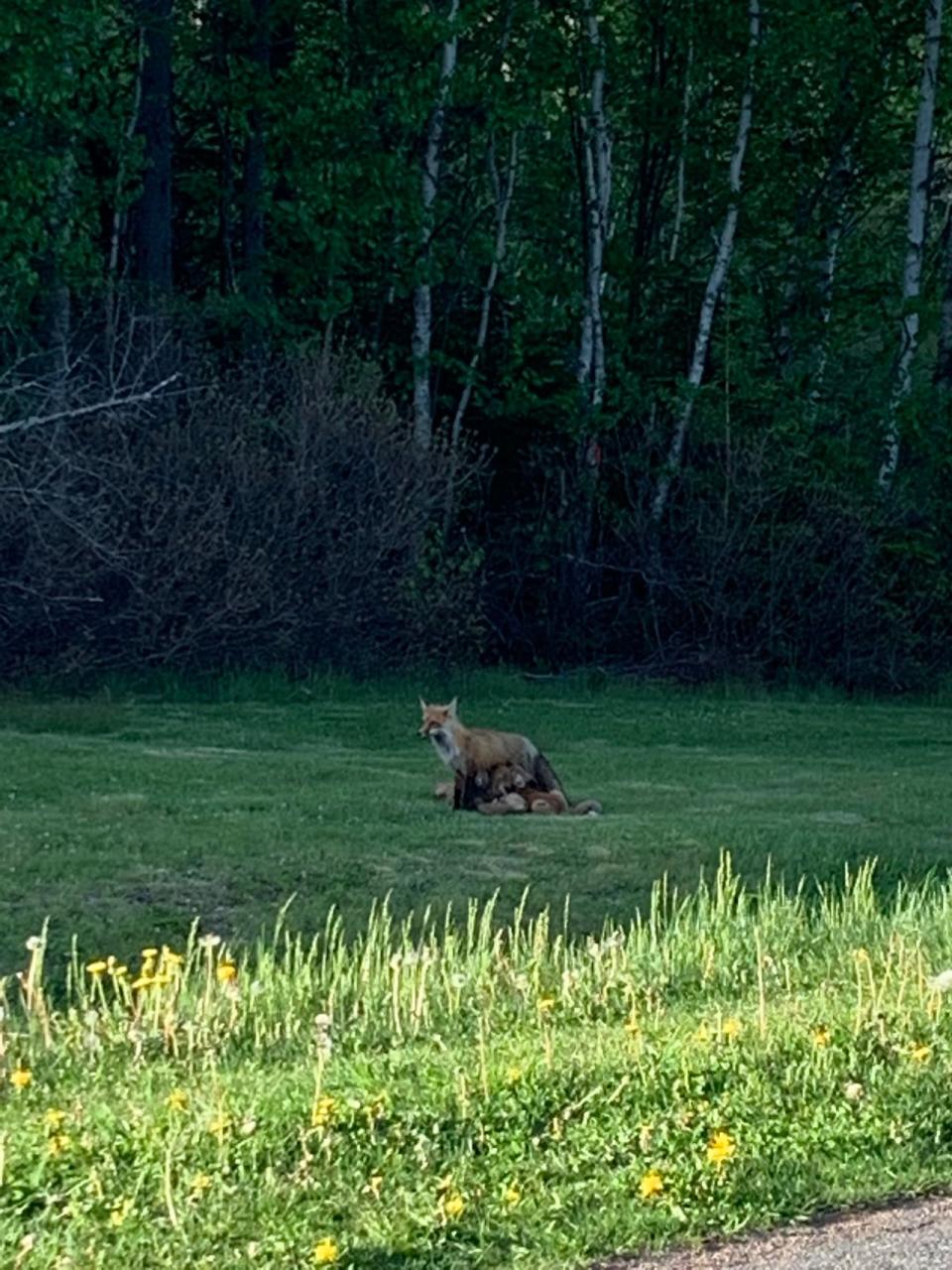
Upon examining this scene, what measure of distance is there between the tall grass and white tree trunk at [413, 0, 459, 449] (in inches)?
772

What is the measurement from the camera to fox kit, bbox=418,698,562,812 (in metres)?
16.4

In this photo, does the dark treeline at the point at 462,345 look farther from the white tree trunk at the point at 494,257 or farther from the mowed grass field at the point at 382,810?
the mowed grass field at the point at 382,810

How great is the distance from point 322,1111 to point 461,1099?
512mm

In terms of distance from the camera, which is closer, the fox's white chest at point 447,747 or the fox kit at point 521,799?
the fox kit at point 521,799

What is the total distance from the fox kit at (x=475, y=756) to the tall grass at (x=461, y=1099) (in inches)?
230

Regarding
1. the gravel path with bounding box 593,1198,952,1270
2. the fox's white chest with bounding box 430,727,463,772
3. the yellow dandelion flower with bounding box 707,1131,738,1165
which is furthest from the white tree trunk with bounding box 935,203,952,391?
the gravel path with bounding box 593,1198,952,1270

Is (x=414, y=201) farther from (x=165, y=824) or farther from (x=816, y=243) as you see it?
(x=165, y=824)

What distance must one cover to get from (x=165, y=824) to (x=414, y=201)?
16578 mm

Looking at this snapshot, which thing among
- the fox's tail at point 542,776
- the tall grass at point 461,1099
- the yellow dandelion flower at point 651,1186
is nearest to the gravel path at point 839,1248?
the tall grass at point 461,1099

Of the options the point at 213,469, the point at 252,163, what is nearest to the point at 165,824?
the point at 213,469

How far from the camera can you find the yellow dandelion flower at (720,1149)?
734 centimetres

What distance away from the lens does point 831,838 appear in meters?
15.1

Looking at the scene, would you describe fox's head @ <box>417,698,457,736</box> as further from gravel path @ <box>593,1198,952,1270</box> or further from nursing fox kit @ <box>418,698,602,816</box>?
gravel path @ <box>593,1198,952,1270</box>

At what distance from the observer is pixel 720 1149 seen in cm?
736
